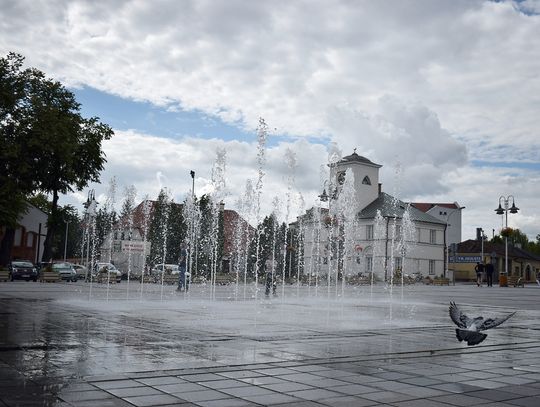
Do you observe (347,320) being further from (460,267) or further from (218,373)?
(460,267)

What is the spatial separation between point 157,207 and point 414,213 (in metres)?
36.3

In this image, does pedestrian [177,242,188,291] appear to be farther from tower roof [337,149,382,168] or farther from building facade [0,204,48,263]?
tower roof [337,149,382,168]

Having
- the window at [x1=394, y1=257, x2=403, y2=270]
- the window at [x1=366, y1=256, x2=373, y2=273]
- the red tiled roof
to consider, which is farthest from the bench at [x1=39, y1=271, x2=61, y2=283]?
the red tiled roof

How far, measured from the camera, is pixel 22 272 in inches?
1759

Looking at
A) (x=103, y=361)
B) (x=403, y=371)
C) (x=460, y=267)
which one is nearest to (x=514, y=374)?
(x=403, y=371)

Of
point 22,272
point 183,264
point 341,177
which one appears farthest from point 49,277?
point 341,177

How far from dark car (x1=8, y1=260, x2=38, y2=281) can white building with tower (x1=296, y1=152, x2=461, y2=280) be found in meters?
41.0

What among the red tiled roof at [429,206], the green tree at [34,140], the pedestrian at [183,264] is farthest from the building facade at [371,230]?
the pedestrian at [183,264]

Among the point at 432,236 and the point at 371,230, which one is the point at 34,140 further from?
the point at 432,236

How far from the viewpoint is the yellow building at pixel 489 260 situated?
90062 mm

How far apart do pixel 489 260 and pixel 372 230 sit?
21399 millimetres

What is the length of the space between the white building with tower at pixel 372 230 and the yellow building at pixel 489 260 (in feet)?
17.9

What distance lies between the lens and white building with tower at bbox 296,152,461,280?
262ft

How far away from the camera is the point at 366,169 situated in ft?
284
